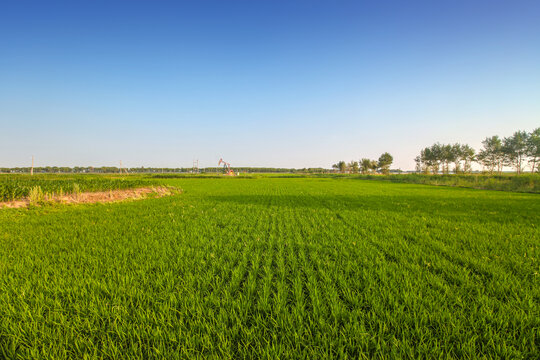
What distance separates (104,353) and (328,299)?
2.74 meters

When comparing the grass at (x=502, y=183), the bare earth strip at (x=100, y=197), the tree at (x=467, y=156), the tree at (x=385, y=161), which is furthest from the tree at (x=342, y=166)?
the bare earth strip at (x=100, y=197)

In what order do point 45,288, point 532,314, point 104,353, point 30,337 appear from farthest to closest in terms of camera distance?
1. point 45,288
2. point 532,314
3. point 30,337
4. point 104,353

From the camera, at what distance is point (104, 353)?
2076mm

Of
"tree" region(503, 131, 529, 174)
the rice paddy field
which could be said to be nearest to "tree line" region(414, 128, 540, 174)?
"tree" region(503, 131, 529, 174)

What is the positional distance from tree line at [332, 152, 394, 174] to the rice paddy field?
10422 centimetres

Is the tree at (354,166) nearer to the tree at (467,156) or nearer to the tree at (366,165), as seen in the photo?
the tree at (366,165)

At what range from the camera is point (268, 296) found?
10.4 feet

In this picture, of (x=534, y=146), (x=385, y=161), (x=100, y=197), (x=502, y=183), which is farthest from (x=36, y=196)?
(x=385, y=161)

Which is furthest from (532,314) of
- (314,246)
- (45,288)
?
(45,288)

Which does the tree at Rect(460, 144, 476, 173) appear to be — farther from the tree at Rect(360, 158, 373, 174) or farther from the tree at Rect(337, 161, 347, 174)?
the tree at Rect(337, 161, 347, 174)

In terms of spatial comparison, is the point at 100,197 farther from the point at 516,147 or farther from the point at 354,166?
the point at 354,166

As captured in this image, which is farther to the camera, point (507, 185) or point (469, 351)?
point (507, 185)

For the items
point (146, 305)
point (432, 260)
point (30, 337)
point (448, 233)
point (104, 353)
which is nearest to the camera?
point (104, 353)

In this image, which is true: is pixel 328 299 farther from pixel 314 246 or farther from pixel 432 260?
pixel 432 260
